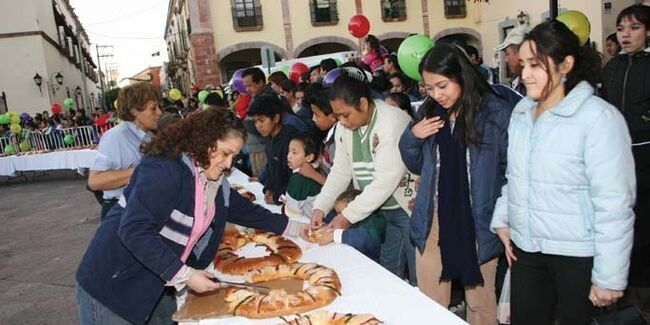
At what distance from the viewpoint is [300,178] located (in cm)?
347

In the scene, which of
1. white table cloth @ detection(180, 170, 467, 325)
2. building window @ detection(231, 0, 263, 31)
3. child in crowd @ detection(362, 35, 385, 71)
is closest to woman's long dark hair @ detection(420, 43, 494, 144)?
white table cloth @ detection(180, 170, 467, 325)

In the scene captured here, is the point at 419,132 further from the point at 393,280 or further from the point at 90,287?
the point at 90,287

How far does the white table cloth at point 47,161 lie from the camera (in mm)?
12133

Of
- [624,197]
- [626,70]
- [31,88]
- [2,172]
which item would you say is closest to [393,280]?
[624,197]

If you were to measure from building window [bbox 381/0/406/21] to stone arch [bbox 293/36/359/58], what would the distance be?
6.70ft

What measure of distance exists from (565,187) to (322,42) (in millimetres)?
22170

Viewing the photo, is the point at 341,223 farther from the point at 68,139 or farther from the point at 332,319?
the point at 68,139

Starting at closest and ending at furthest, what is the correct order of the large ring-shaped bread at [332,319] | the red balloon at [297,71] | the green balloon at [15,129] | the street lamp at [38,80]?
the large ring-shaped bread at [332,319] < the red balloon at [297,71] < the green balloon at [15,129] < the street lamp at [38,80]

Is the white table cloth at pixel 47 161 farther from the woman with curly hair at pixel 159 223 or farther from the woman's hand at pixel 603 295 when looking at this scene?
the woman's hand at pixel 603 295

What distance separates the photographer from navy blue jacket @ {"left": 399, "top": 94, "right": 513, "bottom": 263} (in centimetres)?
212

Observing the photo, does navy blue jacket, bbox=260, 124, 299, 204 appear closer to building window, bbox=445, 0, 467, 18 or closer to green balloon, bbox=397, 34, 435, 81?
green balloon, bbox=397, 34, 435, 81

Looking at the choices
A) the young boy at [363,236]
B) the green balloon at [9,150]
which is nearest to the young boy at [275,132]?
the young boy at [363,236]

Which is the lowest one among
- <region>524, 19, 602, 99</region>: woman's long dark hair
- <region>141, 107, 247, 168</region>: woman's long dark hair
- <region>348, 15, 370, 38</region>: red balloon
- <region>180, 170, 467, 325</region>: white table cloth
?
<region>180, 170, 467, 325</region>: white table cloth

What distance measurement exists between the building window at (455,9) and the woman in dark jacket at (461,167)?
77.6ft
